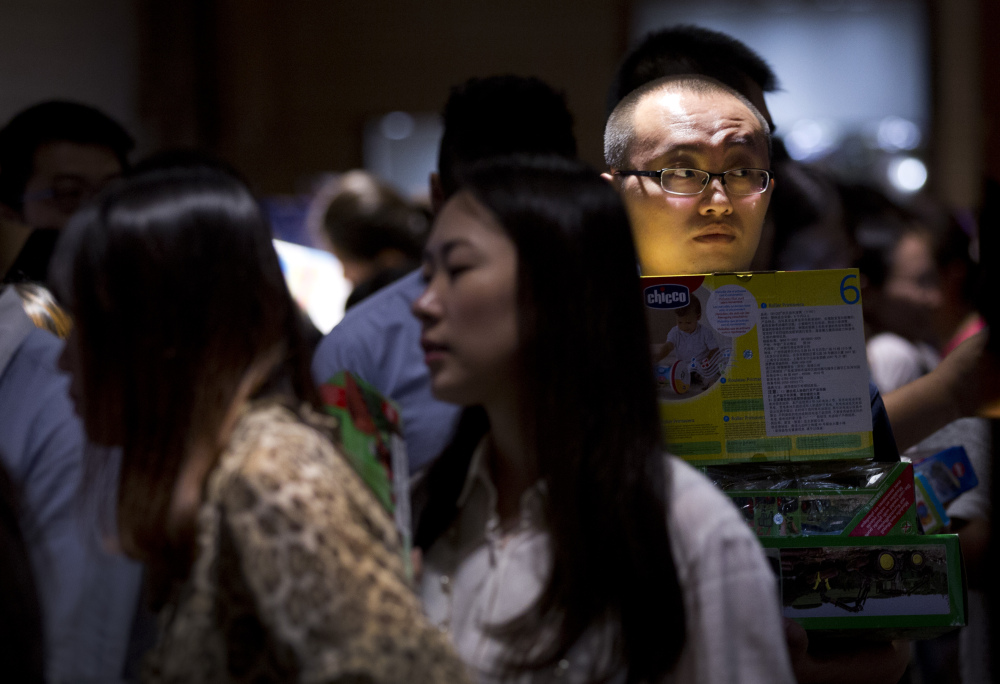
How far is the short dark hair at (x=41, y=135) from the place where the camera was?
206 cm

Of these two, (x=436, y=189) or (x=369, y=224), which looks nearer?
(x=436, y=189)

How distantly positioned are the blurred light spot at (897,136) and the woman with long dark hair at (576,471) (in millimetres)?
6350

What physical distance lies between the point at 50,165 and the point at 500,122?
98 centimetres

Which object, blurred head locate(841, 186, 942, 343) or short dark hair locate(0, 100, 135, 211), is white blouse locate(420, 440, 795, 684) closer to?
short dark hair locate(0, 100, 135, 211)

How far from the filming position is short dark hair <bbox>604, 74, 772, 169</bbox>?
5.87ft

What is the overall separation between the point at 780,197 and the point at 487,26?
432cm

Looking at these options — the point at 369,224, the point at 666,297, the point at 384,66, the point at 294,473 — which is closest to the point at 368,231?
the point at 369,224

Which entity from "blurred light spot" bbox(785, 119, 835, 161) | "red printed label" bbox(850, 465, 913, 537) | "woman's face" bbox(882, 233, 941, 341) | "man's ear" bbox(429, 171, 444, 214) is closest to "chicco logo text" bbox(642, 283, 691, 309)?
"red printed label" bbox(850, 465, 913, 537)

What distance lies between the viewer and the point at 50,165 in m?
2.07

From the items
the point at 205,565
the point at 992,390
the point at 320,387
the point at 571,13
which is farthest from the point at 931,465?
the point at 571,13

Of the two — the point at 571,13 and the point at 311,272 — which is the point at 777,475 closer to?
the point at 311,272

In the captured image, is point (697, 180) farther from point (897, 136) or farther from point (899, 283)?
point (897, 136)

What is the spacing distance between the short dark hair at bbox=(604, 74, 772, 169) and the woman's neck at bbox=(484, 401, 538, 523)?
2.19 ft

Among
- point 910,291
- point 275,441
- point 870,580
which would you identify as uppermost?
point 275,441
